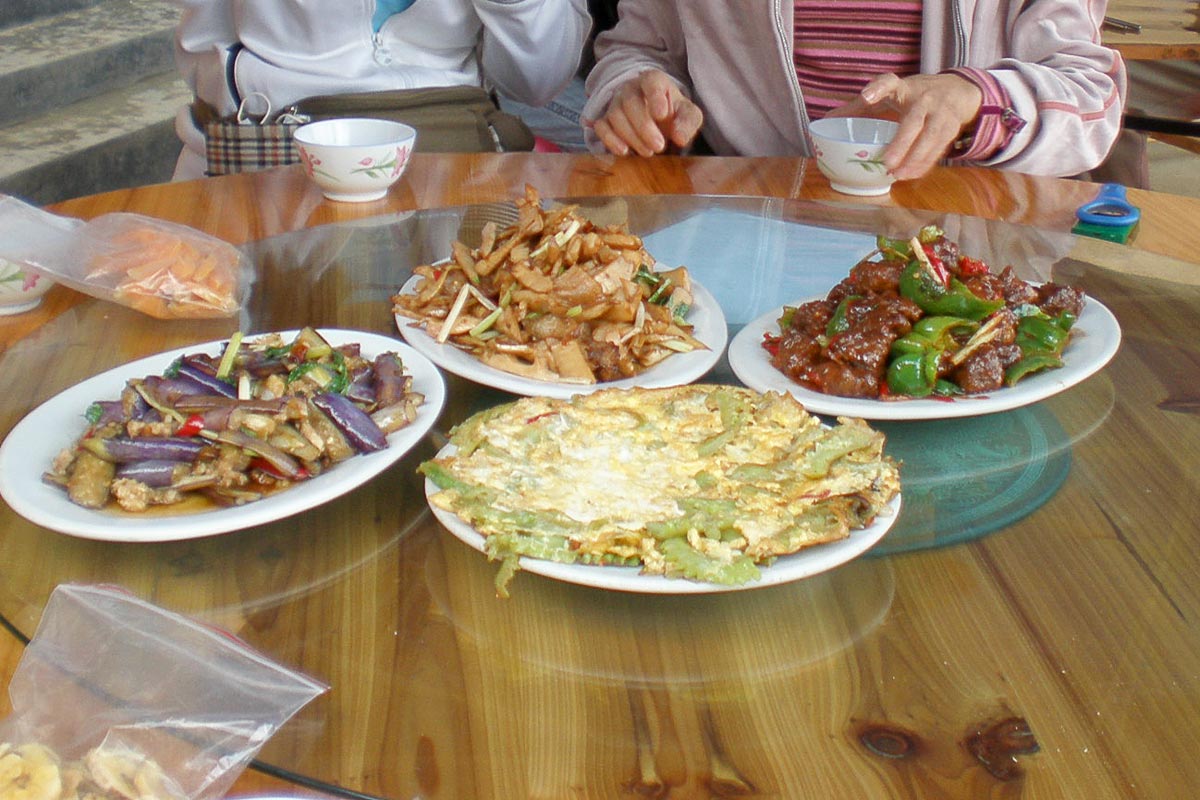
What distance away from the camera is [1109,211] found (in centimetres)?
179

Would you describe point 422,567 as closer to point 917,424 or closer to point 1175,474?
point 917,424

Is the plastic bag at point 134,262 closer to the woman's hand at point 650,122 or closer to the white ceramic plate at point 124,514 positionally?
the white ceramic plate at point 124,514

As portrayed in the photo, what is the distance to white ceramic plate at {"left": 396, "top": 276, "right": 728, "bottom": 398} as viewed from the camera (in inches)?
49.0

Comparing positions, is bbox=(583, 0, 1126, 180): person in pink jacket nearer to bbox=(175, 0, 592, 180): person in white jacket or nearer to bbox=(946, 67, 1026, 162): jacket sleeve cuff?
bbox=(946, 67, 1026, 162): jacket sleeve cuff

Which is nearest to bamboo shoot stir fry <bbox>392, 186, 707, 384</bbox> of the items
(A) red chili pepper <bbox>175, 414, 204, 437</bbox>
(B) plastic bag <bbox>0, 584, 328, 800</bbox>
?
(A) red chili pepper <bbox>175, 414, 204, 437</bbox>

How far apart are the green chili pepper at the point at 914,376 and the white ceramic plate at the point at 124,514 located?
0.51m

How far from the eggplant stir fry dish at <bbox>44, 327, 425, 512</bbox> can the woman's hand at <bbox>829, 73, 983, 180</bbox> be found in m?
1.13

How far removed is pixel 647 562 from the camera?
2.82 feet

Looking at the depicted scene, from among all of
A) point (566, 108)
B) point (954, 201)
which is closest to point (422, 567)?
point (954, 201)

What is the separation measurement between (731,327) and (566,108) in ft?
10.6

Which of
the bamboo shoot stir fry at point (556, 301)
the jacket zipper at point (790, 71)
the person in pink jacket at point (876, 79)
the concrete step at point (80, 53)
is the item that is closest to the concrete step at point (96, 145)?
the concrete step at point (80, 53)

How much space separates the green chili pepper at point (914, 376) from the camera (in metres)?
1.24

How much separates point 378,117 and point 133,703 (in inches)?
68.3

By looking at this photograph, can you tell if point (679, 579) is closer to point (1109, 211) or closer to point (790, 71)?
point (1109, 211)
